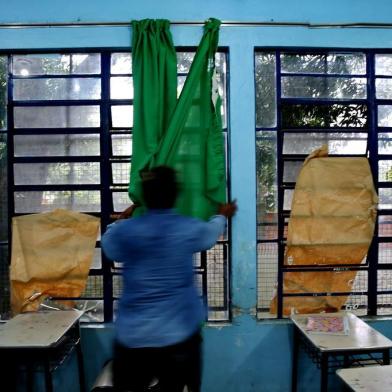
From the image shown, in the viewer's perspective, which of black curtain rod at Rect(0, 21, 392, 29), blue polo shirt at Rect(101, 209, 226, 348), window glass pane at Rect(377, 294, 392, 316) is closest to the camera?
blue polo shirt at Rect(101, 209, 226, 348)

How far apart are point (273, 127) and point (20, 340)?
82.0 inches

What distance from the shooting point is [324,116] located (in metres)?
2.89

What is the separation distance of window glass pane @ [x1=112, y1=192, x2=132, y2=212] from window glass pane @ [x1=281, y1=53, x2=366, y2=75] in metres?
1.46

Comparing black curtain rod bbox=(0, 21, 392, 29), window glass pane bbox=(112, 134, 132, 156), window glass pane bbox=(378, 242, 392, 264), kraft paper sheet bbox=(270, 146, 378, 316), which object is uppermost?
black curtain rod bbox=(0, 21, 392, 29)

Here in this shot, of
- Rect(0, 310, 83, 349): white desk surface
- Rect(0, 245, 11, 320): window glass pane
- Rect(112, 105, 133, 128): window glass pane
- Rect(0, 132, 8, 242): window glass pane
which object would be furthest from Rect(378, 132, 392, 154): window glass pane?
Rect(0, 245, 11, 320): window glass pane

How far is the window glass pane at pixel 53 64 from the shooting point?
2863 mm

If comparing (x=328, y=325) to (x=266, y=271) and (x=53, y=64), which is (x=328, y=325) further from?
(x=53, y=64)

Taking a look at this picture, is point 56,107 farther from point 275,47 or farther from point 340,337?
point 340,337

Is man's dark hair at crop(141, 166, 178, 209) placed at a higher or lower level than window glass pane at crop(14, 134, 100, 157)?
lower

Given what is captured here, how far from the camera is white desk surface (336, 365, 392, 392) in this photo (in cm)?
174

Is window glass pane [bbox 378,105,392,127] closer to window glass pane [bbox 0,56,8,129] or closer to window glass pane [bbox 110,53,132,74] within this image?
window glass pane [bbox 110,53,132,74]

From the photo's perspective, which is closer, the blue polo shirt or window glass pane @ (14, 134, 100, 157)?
the blue polo shirt

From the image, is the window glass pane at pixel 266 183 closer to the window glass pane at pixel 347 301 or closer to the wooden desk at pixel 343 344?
the window glass pane at pixel 347 301

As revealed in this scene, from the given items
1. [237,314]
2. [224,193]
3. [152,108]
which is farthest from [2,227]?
[237,314]
